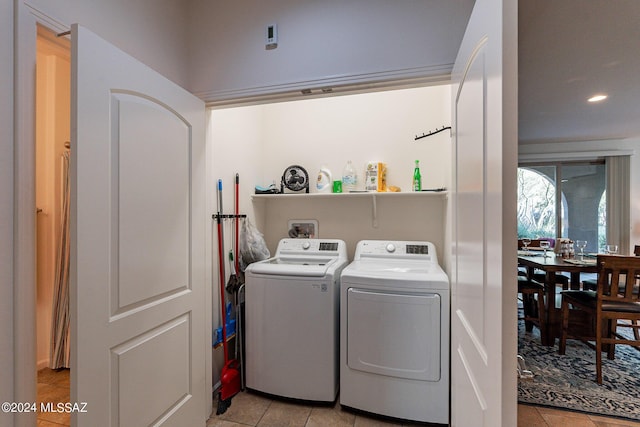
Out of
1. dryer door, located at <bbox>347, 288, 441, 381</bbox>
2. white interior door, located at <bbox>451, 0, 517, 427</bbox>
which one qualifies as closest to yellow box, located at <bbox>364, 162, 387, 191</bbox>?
dryer door, located at <bbox>347, 288, 441, 381</bbox>

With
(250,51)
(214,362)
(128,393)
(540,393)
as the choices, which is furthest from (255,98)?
(540,393)

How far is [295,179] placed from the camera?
8.65ft

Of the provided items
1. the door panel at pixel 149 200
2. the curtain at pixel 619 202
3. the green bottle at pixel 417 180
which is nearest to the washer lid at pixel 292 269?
the door panel at pixel 149 200

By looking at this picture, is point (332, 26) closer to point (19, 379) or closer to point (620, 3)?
point (620, 3)

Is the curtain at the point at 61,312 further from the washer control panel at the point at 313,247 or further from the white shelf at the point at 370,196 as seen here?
the washer control panel at the point at 313,247

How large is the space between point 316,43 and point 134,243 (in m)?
1.30

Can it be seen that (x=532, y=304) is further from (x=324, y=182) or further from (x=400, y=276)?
(x=324, y=182)

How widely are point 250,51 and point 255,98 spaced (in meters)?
0.25

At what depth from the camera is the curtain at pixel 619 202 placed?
4.42m

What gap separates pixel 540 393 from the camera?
2.09 metres

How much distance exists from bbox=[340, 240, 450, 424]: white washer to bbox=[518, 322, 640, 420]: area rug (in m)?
0.60

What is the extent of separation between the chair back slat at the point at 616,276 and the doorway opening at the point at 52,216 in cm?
414

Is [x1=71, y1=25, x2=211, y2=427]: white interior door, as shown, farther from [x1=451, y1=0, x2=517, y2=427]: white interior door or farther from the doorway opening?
the doorway opening

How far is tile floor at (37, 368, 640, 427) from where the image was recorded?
1757mm
